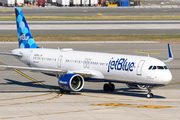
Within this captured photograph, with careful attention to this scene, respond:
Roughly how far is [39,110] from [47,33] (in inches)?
2847

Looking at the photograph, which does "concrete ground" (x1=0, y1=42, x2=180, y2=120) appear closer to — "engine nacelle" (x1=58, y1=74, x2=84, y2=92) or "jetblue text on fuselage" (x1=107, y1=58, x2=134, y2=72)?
"engine nacelle" (x1=58, y1=74, x2=84, y2=92)

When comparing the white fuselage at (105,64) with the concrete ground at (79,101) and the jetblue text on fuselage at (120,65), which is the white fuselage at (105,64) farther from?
the concrete ground at (79,101)

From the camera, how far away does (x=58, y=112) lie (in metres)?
28.5

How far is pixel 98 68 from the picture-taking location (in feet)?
120

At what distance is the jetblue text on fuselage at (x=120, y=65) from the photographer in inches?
1358

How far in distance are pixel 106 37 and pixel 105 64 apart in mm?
57884

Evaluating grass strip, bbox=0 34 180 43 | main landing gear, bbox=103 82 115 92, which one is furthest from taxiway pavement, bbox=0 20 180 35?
main landing gear, bbox=103 82 115 92

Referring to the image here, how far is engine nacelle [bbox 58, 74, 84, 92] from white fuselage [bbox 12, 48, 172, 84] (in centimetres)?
179

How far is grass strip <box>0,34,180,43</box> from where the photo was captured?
89625mm

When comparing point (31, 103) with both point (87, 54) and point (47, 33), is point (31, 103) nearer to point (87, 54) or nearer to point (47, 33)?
point (87, 54)

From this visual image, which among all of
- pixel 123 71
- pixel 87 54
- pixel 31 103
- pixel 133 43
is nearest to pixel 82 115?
pixel 31 103

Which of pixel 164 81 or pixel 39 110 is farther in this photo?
pixel 164 81

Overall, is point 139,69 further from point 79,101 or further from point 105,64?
point 79,101

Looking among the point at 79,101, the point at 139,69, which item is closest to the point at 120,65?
the point at 139,69
